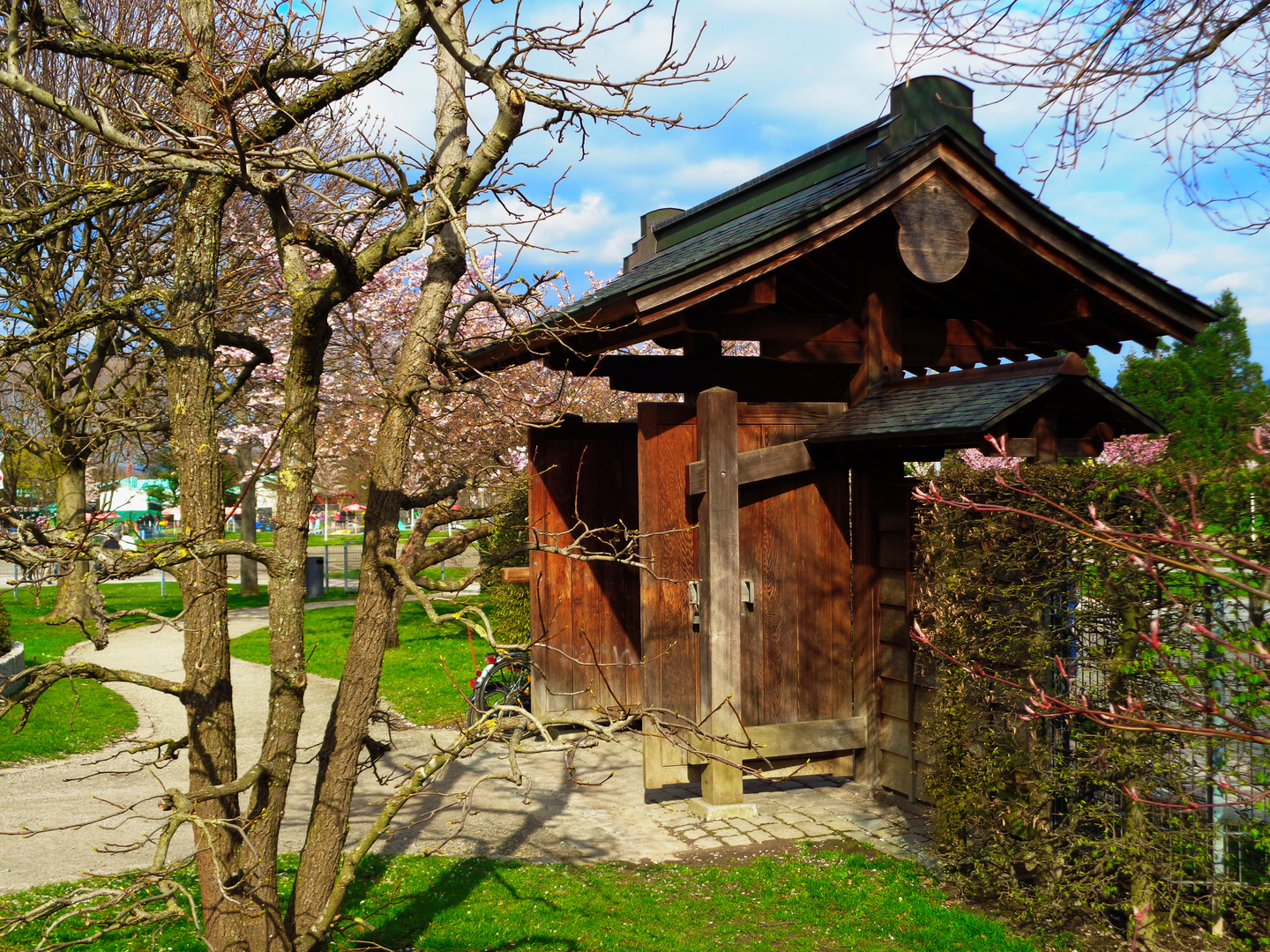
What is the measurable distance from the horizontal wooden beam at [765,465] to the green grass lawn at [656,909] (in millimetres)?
2629

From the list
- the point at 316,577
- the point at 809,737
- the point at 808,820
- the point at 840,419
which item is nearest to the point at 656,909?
the point at 808,820

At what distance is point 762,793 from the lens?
827 centimetres

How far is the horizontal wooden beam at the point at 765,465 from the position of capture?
7.23m

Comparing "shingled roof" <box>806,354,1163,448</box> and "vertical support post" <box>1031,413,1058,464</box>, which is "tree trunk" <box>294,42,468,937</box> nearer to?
"shingled roof" <box>806,354,1163,448</box>

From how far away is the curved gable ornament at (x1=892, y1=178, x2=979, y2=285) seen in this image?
7207mm

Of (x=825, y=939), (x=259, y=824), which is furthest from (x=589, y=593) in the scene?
(x=259, y=824)

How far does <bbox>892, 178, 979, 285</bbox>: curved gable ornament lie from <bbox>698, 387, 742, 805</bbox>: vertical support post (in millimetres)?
1705

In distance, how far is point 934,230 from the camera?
726 cm

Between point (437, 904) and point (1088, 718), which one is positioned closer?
point (1088, 718)

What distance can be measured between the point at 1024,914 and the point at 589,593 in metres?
4.79

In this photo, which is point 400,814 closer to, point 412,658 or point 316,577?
point 412,658

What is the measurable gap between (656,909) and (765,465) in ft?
10.4

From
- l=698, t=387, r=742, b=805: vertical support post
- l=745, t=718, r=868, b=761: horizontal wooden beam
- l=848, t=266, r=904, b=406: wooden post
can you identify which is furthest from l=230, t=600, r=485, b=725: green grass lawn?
l=848, t=266, r=904, b=406: wooden post

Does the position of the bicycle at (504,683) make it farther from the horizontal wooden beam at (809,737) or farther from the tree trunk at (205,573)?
the tree trunk at (205,573)
